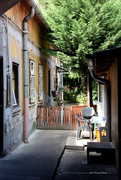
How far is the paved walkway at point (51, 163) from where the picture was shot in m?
4.70

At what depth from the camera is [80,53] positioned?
10.4 meters

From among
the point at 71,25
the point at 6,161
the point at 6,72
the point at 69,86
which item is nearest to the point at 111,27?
the point at 71,25

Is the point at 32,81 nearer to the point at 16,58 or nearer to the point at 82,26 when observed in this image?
the point at 16,58

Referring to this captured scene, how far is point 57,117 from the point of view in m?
10.4

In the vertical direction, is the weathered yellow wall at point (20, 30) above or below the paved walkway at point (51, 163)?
above

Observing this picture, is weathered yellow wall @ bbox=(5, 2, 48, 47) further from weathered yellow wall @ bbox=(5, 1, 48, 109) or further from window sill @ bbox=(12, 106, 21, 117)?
window sill @ bbox=(12, 106, 21, 117)

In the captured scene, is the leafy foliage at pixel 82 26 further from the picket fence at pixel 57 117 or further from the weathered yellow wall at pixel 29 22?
the picket fence at pixel 57 117

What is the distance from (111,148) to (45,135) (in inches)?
168

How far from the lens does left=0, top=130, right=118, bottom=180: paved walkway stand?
185 inches

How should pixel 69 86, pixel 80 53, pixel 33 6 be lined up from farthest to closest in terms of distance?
pixel 69 86 → pixel 80 53 → pixel 33 6

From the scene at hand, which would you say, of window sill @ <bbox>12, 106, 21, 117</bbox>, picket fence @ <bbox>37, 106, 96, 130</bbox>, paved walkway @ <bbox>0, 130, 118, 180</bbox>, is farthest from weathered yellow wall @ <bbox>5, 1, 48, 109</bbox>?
paved walkway @ <bbox>0, 130, 118, 180</bbox>

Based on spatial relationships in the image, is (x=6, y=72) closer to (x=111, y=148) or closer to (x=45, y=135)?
(x=111, y=148)

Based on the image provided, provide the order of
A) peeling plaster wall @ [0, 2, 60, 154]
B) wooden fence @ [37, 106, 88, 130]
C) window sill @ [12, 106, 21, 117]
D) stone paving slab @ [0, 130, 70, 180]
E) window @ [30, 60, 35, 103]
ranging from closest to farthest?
stone paving slab @ [0, 130, 70, 180] → peeling plaster wall @ [0, 2, 60, 154] → window sill @ [12, 106, 21, 117] → window @ [30, 60, 35, 103] → wooden fence @ [37, 106, 88, 130]

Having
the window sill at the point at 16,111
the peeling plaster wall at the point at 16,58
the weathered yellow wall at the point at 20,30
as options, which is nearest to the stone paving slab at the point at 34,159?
the peeling plaster wall at the point at 16,58
